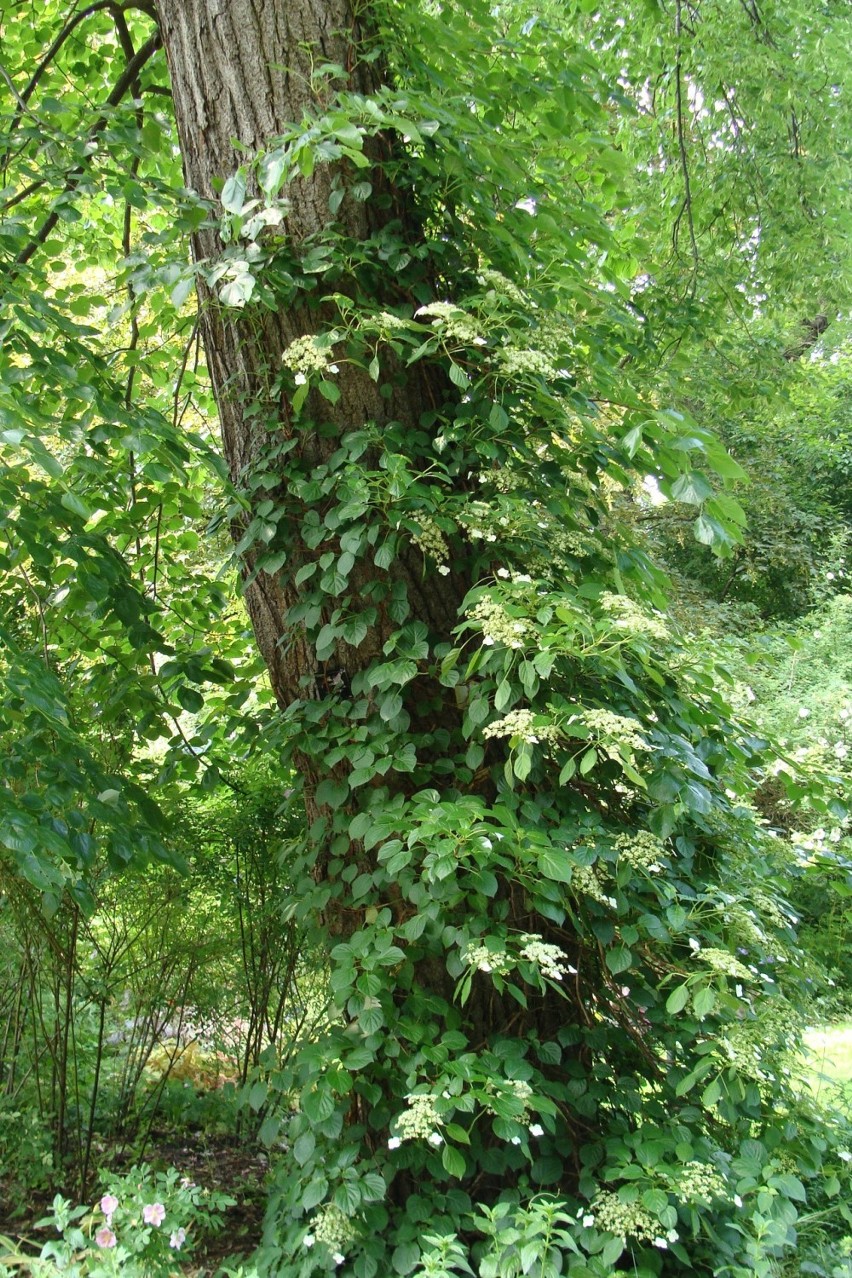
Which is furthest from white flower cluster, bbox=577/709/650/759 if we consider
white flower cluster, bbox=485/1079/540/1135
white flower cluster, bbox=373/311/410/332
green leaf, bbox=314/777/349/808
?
white flower cluster, bbox=373/311/410/332

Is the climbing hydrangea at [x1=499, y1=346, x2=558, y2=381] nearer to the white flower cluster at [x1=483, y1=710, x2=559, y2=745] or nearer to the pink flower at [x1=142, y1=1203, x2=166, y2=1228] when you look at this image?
the white flower cluster at [x1=483, y1=710, x2=559, y2=745]

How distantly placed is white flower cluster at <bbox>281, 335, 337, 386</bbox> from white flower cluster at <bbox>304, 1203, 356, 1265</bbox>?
5.02ft

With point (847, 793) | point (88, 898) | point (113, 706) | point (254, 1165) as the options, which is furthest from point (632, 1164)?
point (254, 1165)

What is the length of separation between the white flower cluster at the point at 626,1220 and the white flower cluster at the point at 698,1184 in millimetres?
60

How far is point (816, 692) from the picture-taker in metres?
7.12

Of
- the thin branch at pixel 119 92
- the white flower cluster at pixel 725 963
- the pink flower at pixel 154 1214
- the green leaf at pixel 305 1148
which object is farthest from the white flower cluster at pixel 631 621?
the thin branch at pixel 119 92

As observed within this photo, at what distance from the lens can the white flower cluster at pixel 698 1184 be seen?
5.38 feet

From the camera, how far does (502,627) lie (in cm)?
174

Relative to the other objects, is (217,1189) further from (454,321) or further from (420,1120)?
(454,321)

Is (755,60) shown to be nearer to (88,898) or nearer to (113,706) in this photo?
(113,706)

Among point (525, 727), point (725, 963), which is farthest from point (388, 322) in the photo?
point (725, 963)

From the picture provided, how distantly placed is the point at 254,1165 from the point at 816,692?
517 cm

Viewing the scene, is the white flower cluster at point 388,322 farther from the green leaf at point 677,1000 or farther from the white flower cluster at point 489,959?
the green leaf at point 677,1000

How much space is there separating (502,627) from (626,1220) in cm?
99
